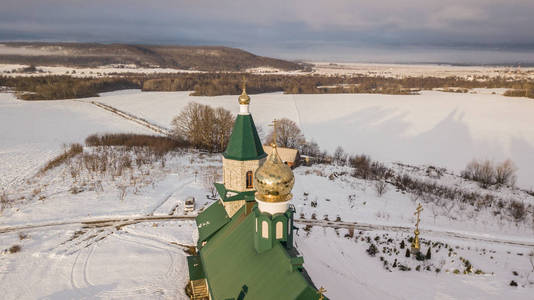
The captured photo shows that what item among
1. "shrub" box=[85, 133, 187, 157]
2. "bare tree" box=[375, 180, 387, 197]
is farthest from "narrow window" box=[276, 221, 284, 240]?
"shrub" box=[85, 133, 187, 157]

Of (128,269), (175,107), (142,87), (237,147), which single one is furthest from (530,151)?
(142,87)

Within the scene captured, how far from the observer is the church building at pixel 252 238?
8156 millimetres

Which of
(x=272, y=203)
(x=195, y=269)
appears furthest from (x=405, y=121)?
(x=272, y=203)

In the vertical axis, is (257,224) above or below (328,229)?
above

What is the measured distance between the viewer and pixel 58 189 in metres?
23.2

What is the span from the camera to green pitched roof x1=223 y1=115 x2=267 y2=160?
12430 mm

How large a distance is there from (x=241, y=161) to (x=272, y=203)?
388 cm

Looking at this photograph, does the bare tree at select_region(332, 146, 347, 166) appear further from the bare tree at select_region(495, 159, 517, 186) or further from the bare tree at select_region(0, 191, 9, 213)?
the bare tree at select_region(0, 191, 9, 213)

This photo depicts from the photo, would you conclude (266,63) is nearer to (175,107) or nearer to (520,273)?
(175,107)

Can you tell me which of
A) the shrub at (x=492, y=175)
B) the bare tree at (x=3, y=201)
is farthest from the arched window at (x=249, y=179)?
the shrub at (x=492, y=175)

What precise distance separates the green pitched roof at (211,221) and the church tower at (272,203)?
13.6 ft

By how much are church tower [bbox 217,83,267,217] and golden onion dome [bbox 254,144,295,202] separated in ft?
11.3

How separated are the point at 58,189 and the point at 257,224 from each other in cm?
2002

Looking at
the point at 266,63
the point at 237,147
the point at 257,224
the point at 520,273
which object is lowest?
the point at 520,273
